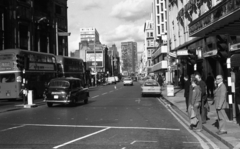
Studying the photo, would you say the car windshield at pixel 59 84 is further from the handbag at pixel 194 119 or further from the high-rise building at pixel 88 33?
the high-rise building at pixel 88 33

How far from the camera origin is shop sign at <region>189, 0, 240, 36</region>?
10.1m

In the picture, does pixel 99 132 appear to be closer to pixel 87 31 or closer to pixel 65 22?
pixel 65 22

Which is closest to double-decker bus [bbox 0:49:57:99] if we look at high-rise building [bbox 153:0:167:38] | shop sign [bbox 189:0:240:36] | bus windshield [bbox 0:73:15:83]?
bus windshield [bbox 0:73:15:83]

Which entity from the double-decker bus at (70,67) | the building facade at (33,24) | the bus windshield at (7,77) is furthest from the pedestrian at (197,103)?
the building facade at (33,24)

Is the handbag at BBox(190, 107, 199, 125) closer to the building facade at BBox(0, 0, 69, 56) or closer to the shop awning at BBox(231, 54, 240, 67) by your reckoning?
the shop awning at BBox(231, 54, 240, 67)

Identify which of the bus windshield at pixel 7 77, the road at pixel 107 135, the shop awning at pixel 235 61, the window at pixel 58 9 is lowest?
the road at pixel 107 135

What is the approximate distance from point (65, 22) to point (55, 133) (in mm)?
57008

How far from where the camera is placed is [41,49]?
52.4 m

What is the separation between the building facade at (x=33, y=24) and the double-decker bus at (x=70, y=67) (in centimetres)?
399

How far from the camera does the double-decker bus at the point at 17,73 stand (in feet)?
81.3

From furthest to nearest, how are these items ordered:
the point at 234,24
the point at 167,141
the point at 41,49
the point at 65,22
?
1. the point at 65,22
2. the point at 41,49
3. the point at 234,24
4. the point at 167,141

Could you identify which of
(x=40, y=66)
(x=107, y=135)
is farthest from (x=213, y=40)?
(x=107, y=135)

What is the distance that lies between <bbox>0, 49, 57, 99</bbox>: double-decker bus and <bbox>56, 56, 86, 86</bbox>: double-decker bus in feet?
13.2

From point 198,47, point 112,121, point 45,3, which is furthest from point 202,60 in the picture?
point 45,3
